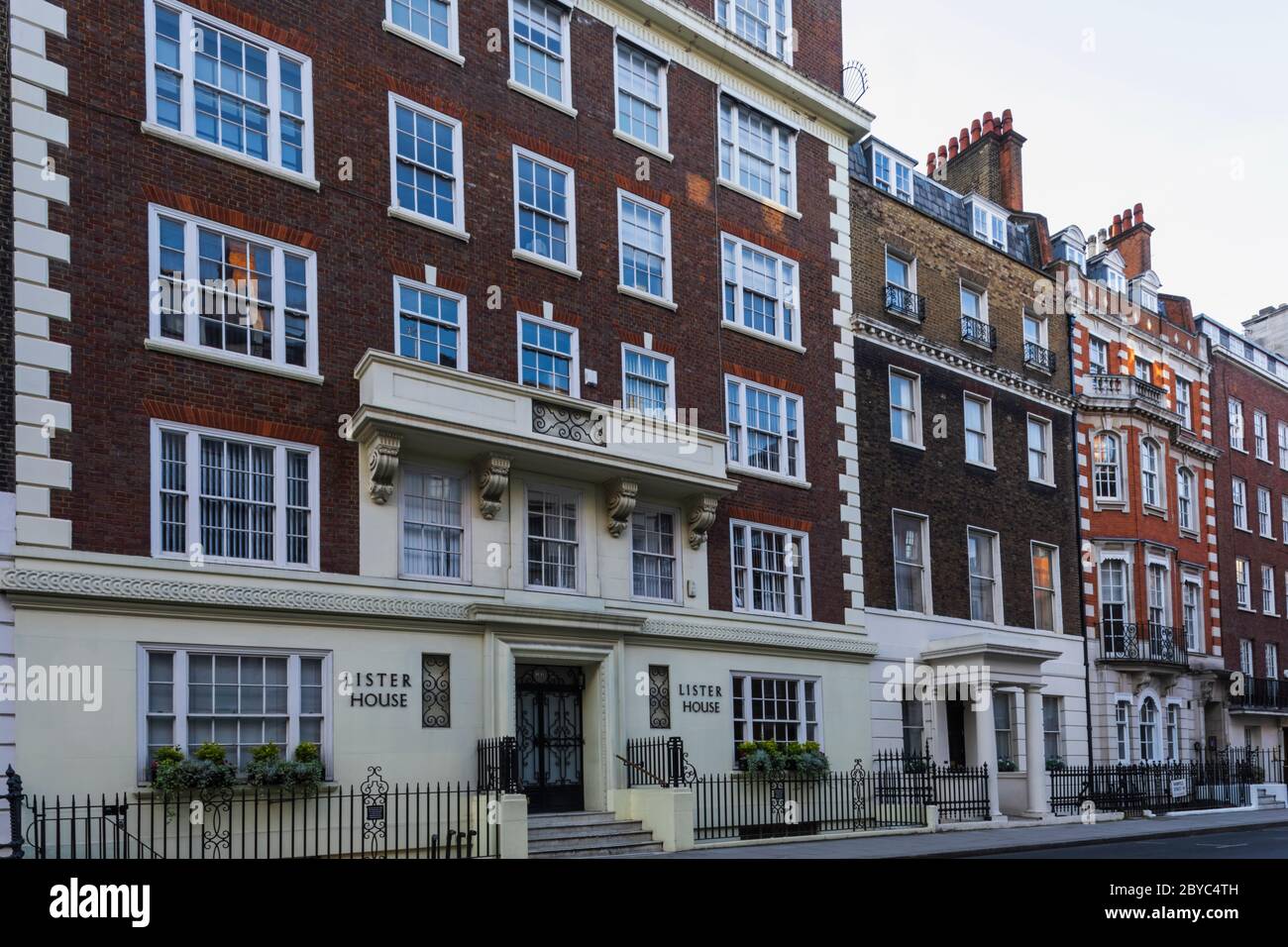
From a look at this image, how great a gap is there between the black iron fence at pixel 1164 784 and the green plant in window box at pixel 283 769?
19.5m

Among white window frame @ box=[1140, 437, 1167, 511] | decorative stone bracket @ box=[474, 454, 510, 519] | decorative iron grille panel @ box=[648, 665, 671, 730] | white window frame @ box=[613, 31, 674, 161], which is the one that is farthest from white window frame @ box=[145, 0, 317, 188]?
white window frame @ box=[1140, 437, 1167, 511]

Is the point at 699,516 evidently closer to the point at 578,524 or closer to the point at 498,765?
the point at 578,524

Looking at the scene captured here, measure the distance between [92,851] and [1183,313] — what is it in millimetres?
39487

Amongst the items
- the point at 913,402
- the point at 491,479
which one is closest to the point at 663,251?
the point at 491,479

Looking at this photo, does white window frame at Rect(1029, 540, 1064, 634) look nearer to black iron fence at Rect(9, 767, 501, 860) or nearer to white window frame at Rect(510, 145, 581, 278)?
white window frame at Rect(510, 145, 581, 278)

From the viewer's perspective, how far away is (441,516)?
69.8 ft

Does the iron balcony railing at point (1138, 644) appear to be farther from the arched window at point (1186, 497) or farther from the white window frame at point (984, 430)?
the white window frame at point (984, 430)

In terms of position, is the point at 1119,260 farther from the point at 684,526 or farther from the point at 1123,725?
the point at 684,526

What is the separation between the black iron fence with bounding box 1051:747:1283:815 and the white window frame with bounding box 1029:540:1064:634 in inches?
153

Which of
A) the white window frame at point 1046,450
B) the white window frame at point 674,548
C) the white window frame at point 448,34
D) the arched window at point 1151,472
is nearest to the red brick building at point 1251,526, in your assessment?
the arched window at point 1151,472

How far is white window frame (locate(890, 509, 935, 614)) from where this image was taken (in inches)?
1172

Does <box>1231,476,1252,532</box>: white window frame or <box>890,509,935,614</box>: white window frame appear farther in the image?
<box>1231,476,1252,532</box>: white window frame

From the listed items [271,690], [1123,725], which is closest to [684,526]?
[271,690]

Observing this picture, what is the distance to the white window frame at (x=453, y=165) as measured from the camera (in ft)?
70.0
